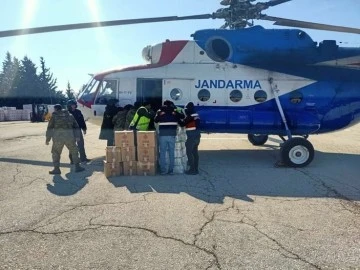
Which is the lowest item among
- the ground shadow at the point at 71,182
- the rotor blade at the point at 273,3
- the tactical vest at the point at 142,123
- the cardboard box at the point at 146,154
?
the ground shadow at the point at 71,182

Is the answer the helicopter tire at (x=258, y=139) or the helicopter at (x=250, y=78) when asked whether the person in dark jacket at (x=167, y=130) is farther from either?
the helicopter tire at (x=258, y=139)

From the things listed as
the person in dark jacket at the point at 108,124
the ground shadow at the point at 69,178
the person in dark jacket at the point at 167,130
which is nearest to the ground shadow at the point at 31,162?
the ground shadow at the point at 69,178

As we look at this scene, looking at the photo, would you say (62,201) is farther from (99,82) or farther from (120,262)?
(99,82)

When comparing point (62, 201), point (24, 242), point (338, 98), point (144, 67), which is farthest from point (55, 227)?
point (338, 98)

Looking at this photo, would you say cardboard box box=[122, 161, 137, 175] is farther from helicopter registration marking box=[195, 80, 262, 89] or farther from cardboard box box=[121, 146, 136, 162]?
helicopter registration marking box=[195, 80, 262, 89]

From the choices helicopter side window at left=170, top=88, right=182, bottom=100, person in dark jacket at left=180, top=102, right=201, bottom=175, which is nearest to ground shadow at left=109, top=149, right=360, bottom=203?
person in dark jacket at left=180, top=102, right=201, bottom=175

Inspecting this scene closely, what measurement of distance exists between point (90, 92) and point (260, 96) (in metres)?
5.44

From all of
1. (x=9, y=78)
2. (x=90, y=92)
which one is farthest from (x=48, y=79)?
(x=90, y=92)

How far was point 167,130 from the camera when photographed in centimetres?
771

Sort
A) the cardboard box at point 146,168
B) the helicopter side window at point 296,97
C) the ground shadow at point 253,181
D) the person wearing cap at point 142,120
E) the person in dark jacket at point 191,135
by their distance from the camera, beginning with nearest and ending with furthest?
the ground shadow at point 253,181, the cardboard box at point 146,168, the person in dark jacket at point 191,135, the person wearing cap at point 142,120, the helicopter side window at point 296,97

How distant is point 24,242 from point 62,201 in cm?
169

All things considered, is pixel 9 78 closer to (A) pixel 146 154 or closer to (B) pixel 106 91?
(B) pixel 106 91

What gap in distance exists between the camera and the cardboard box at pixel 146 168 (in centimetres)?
766

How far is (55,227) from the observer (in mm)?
4535
